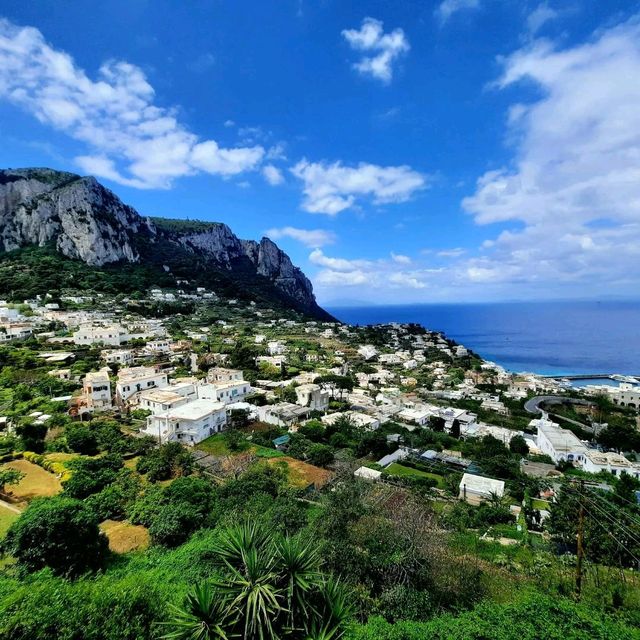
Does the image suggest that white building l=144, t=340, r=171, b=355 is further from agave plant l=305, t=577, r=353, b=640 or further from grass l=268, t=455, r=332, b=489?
agave plant l=305, t=577, r=353, b=640

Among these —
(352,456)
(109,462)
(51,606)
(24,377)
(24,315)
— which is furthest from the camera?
(24,315)

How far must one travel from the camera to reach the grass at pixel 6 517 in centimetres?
1239

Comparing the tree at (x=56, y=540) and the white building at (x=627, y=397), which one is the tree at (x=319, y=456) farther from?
the white building at (x=627, y=397)

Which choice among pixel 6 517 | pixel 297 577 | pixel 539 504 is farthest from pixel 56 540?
pixel 539 504

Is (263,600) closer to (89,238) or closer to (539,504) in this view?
(539,504)

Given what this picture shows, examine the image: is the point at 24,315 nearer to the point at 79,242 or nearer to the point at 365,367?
the point at 79,242

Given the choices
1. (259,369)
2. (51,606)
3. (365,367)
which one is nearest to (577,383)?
(365,367)

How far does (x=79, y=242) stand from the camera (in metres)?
94.1

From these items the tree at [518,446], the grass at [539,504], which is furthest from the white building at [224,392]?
the tree at [518,446]

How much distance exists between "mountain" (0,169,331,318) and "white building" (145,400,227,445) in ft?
219

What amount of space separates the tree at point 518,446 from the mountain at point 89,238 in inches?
3320

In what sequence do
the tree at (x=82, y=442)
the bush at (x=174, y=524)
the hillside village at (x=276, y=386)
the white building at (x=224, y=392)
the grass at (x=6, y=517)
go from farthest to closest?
1. the white building at (x=224, y=392)
2. the hillside village at (x=276, y=386)
3. the tree at (x=82, y=442)
4. the grass at (x=6, y=517)
5. the bush at (x=174, y=524)

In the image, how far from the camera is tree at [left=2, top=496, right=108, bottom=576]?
32.5ft

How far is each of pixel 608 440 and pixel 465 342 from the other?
346 feet
